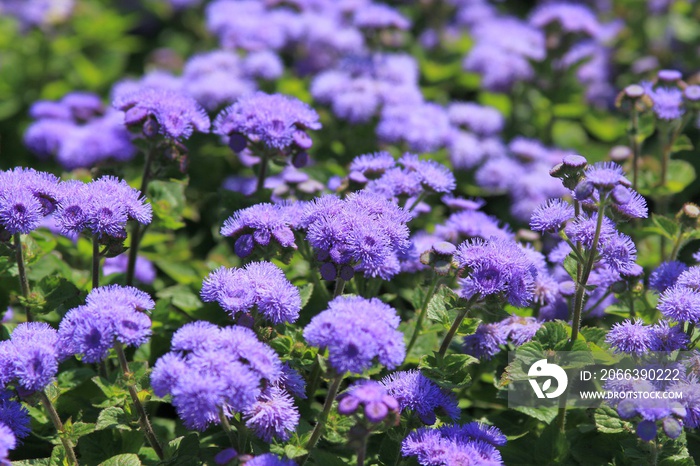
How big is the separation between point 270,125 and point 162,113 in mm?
541

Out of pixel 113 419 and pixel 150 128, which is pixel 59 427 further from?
pixel 150 128

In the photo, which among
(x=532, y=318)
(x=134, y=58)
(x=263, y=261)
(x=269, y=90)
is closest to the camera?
(x=263, y=261)

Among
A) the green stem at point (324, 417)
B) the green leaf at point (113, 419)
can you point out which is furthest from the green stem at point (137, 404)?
the green stem at point (324, 417)

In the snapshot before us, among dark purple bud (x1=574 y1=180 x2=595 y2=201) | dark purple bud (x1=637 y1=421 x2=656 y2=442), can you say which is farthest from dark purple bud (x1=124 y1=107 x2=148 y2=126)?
dark purple bud (x1=637 y1=421 x2=656 y2=442)

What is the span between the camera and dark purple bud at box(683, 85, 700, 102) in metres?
4.22

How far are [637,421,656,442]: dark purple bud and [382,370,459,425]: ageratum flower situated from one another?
720 millimetres

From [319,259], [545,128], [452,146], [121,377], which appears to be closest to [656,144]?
[545,128]

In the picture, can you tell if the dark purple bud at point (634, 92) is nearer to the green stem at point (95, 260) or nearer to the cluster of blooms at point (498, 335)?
the cluster of blooms at point (498, 335)

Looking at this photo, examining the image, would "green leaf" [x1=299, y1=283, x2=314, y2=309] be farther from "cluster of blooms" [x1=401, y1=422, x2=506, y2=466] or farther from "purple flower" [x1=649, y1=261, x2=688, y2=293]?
"purple flower" [x1=649, y1=261, x2=688, y2=293]

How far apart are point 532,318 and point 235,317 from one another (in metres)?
1.48

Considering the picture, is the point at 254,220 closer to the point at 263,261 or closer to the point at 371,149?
the point at 263,261

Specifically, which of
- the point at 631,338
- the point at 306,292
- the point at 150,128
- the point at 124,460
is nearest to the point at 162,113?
the point at 150,128

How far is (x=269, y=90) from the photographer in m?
5.81

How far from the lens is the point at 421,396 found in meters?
3.03
